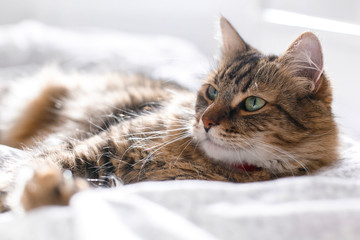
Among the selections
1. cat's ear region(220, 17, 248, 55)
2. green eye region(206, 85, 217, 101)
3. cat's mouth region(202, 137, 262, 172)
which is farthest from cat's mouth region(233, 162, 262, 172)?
cat's ear region(220, 17, 248, 55)

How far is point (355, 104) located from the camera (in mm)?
1989

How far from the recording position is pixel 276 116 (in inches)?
43.8

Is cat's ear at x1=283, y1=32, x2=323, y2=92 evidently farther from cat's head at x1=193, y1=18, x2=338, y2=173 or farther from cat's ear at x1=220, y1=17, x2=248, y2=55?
cat's ear at x1=220, y1=17, x2=248, y2=55

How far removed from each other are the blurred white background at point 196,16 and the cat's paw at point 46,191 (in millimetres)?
1895

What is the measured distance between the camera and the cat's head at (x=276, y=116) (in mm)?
1093

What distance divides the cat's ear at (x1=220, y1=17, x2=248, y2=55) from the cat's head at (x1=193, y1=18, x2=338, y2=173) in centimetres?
21

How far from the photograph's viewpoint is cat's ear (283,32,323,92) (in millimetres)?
1132

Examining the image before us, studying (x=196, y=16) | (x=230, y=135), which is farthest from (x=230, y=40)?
(x=196, y=16)

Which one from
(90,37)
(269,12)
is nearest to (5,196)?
(90,37)

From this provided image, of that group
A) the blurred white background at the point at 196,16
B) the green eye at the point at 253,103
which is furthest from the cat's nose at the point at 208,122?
the blurred white background at the point at 196,16

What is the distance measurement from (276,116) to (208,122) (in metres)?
0.21

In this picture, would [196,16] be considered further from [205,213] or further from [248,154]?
[205,213]

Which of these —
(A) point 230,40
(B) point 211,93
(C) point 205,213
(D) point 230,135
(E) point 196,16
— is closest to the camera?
(C) point 205,213

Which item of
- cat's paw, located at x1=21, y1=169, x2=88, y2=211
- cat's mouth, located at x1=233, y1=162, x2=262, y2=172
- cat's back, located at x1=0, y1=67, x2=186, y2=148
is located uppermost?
cat's paw, located at x1=21, y1=169, x2=88, y2=211
